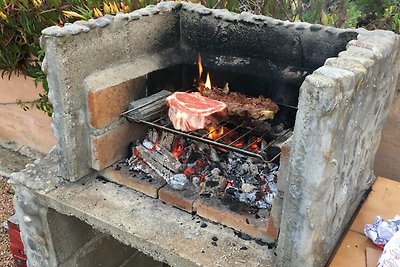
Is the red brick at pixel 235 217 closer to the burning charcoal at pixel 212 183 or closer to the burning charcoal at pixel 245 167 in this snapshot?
the burning charcoal at pixel 212 183

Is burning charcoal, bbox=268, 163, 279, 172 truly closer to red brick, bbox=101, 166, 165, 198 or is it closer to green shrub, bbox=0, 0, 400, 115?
red brick, bbox=101, 166, 165, 198

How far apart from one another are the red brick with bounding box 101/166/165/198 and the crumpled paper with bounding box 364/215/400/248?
4.21 feet

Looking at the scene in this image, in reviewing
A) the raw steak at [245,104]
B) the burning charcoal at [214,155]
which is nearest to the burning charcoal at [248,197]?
the burning charcoal at [214,155]

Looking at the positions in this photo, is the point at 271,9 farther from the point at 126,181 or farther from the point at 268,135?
the point at 126,181

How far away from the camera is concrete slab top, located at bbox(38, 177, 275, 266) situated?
2408 mm

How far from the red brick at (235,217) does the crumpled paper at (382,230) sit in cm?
63

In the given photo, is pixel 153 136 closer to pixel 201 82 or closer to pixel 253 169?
pixel 201 82

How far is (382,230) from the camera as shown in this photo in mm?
2600

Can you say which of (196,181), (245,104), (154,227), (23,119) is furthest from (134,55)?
(23,119)

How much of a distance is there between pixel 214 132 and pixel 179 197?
0.49 m

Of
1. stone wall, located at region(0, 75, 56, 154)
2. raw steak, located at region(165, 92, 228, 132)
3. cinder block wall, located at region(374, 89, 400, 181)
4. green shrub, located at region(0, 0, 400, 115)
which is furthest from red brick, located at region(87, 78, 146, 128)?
stone wall, located at region(0, 75, 56, 154)

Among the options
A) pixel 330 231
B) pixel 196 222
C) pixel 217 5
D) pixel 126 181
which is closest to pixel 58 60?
pixel 126 181

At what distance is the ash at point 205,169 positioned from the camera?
8.96 ft

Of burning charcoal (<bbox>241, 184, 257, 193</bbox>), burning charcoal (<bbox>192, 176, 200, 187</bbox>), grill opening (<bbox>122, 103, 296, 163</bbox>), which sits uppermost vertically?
grill opening (<bbox>122, 103, 296, 163</bbox>)
